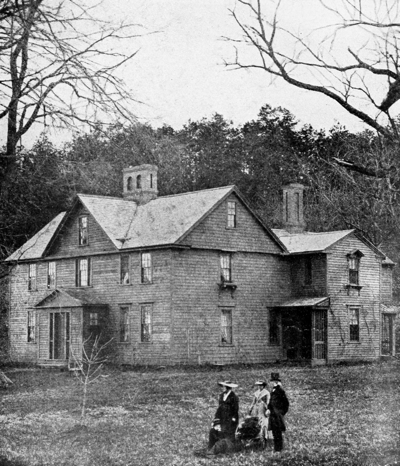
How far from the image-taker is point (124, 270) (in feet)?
130

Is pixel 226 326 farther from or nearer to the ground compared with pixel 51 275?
nearer to the ground

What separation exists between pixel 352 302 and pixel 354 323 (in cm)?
116

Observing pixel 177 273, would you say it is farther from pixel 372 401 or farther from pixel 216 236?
pixel 372 401

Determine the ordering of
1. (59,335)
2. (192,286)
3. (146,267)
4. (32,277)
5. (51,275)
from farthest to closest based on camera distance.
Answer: (32,277)
(51,275)
(59,335)
(146,267)
(192,286)

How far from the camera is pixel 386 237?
5909cm

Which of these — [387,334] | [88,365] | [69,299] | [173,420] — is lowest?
[173,420]

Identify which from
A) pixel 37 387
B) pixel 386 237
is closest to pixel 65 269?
pixel 37 387

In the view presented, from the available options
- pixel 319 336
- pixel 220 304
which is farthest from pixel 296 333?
pixel 220 304

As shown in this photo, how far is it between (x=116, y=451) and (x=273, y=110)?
58181 mm

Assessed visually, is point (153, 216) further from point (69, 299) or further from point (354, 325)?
point (354, 325)

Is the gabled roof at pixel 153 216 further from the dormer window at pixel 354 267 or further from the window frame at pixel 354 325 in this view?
the window frame at pixel 354 325

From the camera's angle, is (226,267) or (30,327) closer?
(226,267)

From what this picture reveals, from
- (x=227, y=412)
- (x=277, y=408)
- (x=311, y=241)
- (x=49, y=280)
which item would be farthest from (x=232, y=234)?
(x=227, y=412)

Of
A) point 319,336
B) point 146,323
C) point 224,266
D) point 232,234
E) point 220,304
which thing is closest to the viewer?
point 146,323
